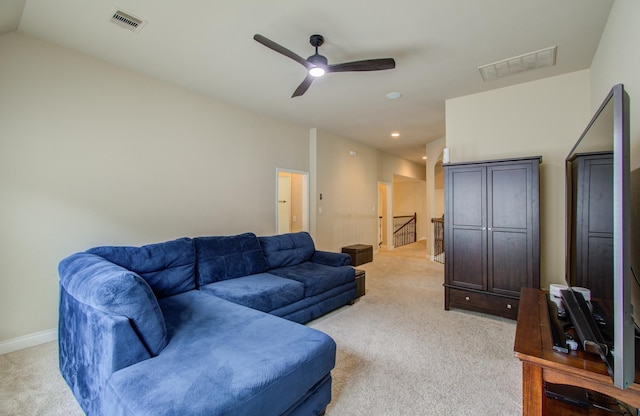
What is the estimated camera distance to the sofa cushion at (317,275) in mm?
3229

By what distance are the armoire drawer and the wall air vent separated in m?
2.62

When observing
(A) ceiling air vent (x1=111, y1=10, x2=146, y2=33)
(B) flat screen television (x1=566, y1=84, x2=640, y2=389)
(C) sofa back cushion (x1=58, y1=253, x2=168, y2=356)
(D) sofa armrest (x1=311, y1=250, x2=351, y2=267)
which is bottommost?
(D) sofa armrest (x1=311, y1=250, x2=351, y2=267)

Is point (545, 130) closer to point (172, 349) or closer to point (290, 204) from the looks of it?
point (172, 349)

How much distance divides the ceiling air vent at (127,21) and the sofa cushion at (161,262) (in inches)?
78.6

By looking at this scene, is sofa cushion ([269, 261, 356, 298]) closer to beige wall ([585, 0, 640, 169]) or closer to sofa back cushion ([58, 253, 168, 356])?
sofa back cushion ([58, 253, 168, 356])

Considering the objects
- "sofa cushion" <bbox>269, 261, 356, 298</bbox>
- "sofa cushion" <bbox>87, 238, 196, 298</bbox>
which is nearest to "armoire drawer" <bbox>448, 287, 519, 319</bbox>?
"sofa cushion" <bbox>269, 261, 356, 298</bbox>

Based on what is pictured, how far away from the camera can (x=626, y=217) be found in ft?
3.31

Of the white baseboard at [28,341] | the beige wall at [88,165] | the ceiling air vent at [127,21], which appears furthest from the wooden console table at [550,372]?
the white baseboard at [28,341]

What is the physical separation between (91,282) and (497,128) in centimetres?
461

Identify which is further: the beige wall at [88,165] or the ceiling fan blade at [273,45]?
the beige wall at [88,165]

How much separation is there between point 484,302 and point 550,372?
2.22 meters

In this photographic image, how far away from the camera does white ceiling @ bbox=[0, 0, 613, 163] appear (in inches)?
89.9

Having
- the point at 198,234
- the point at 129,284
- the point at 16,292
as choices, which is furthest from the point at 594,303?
the point at 16,292

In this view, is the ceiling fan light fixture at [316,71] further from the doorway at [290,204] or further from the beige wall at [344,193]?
the doorway at [290,204]
